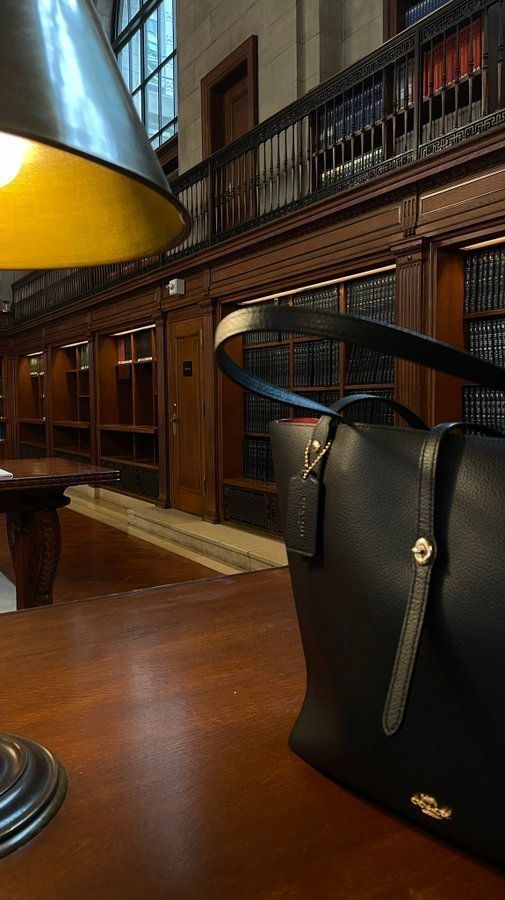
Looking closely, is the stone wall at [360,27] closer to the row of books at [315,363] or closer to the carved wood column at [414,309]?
the carved wood column at [414,309]

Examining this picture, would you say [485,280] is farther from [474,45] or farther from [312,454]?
[312,454]

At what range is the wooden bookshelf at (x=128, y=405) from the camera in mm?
8141

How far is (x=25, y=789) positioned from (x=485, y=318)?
408cm

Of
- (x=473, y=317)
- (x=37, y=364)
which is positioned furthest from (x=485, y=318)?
(x=37, y=364)

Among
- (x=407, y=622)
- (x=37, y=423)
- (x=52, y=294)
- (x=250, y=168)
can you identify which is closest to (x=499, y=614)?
(x=407, y=622)

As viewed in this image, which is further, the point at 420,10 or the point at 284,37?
the point at 284,37

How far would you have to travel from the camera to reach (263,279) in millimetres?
5477

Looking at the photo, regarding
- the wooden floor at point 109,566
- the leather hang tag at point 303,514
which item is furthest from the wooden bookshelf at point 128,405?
the leather hang tag at point 303,514

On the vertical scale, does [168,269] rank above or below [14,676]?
above

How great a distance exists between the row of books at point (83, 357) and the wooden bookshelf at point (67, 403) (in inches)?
8.3

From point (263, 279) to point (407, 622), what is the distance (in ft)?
17.3

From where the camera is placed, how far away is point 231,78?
6871 mm

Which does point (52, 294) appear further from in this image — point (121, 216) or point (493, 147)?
point (121, 216)

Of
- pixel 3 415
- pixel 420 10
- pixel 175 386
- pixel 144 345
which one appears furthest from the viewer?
pixel 3 415
